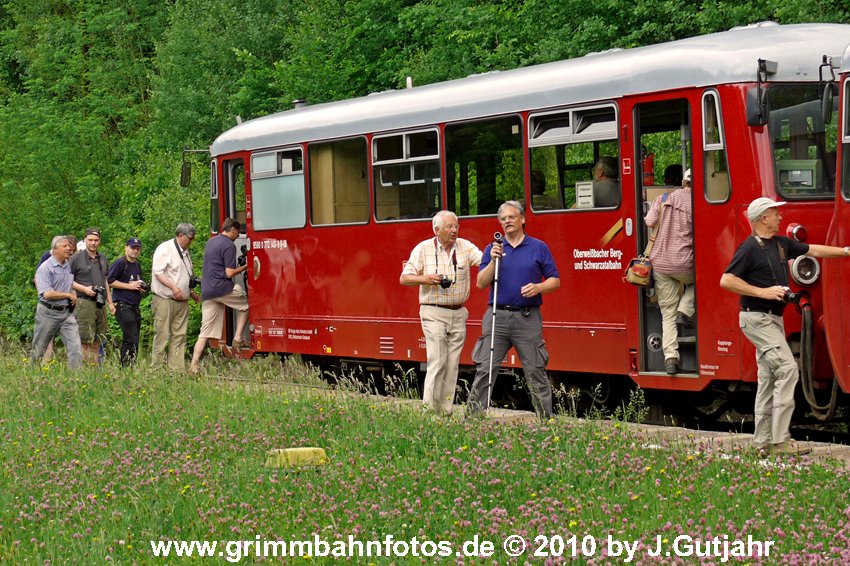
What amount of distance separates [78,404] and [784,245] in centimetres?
627

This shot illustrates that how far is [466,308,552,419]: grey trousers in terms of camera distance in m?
10.6

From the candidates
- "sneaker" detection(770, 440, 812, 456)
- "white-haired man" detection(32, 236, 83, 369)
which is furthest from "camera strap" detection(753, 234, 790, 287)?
"white-haired man" detection(32, 236, 83, 369)

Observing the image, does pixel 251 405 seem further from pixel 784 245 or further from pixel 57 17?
pixel 57 17

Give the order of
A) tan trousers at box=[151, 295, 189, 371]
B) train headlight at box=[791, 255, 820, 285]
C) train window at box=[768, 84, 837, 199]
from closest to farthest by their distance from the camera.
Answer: train headlight at box=[791, 255, 820, 285] < train window at box=[768, 84, 837, 199] < tan trousers at box=[151, 295, 189, 371]

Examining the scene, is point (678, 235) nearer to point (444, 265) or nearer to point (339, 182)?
point (444, 265)

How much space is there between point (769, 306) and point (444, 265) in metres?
2.76

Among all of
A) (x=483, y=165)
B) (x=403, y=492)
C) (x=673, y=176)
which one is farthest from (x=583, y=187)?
(x=403, y=492)

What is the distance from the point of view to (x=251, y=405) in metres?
11.8

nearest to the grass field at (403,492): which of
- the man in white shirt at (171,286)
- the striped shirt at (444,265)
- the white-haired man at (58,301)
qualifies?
the striped shirt at (444,265)

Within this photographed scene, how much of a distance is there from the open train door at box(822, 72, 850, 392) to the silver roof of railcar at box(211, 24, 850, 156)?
59 cm

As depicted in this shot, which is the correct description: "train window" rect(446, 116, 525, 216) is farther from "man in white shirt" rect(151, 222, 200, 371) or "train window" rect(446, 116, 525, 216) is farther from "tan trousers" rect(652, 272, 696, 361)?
"man in white shirt" rect(151, 222, 200, 371)

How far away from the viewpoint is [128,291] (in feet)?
56.1

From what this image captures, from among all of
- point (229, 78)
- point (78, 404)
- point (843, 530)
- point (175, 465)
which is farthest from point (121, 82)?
point (843, 530)

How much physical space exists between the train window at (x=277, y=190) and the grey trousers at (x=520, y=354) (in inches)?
240
